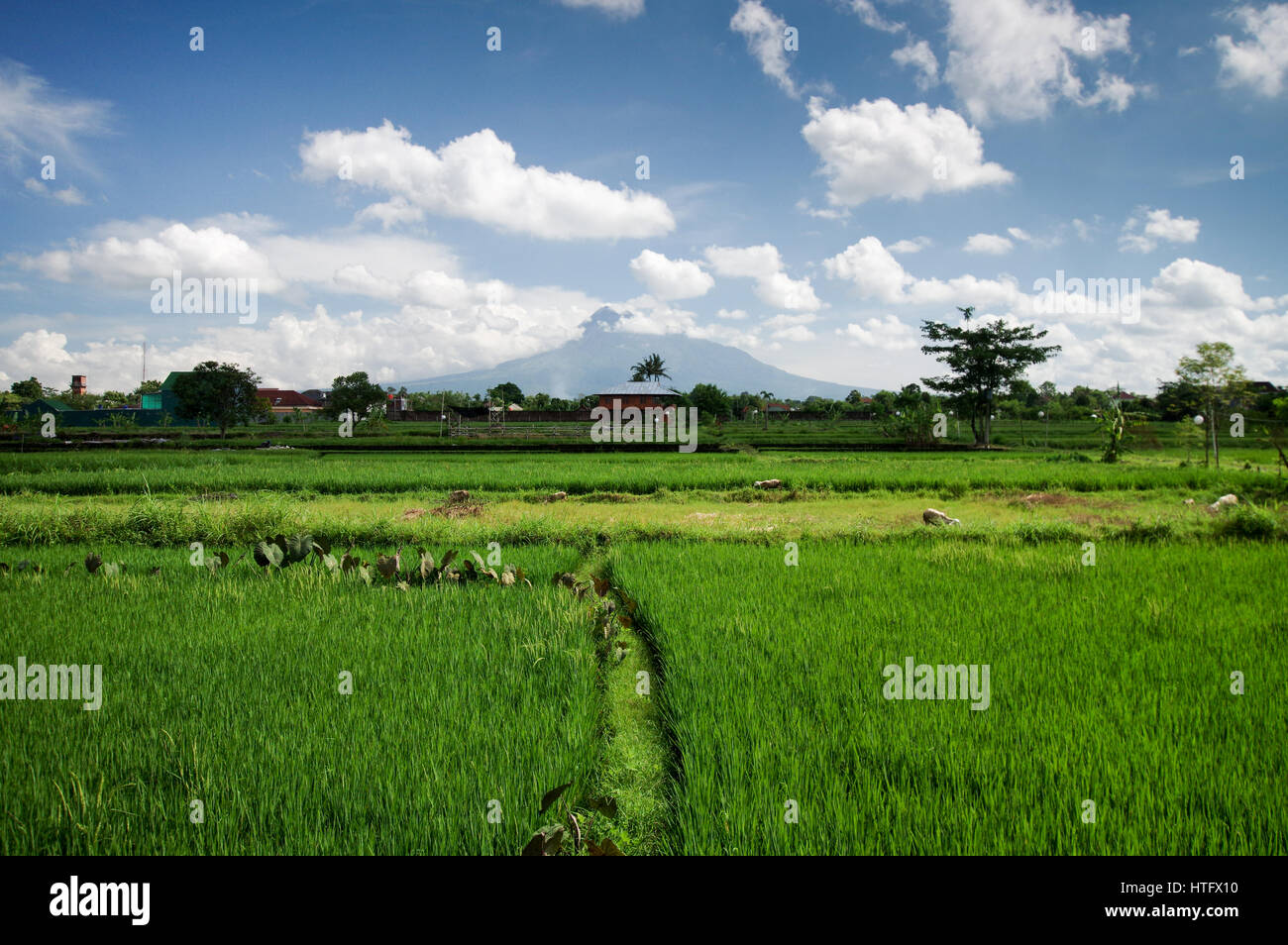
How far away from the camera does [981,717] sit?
11.5 feet

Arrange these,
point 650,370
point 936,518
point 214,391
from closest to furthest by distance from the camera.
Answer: point 936,518 < point 214,391 < point 650,370

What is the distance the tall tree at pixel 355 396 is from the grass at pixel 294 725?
51251mm

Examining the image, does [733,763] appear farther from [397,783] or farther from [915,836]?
[397,783]

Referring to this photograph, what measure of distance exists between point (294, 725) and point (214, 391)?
43.3 meters

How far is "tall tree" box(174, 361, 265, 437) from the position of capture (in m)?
38.4

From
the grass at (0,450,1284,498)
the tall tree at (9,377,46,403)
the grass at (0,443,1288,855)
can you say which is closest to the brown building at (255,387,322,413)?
the tall tree at (9,377,46,403)

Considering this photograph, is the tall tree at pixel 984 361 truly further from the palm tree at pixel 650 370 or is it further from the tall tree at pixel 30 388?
the tall tree at pixel 30 388

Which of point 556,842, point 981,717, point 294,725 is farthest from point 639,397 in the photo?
point 556,842

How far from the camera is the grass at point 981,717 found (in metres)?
2.50

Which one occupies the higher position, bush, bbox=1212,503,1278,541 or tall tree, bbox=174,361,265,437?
tall tree, bbox=174,361,265,437

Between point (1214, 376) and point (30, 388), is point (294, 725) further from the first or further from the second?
point (30, 388)

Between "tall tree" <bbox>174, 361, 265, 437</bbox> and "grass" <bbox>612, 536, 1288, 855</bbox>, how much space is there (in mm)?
41615

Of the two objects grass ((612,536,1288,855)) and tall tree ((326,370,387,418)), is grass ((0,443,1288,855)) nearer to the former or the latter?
grass ((612,536,1288,855))
